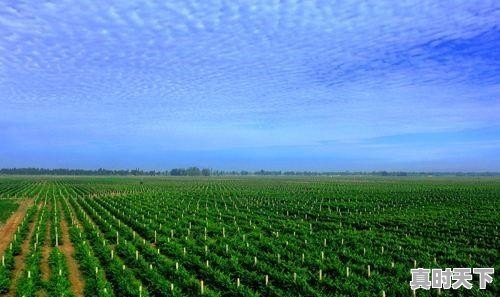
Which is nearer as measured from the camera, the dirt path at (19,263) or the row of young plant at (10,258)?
the row of young plant at (10,258)

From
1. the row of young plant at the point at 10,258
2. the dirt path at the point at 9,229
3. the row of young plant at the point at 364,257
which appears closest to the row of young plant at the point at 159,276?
the row of young plant at the point at 364,257

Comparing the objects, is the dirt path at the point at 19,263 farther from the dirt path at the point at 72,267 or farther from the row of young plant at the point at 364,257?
the row of young plant at the point at 364,257

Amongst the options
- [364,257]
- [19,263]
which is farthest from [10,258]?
[364,257]

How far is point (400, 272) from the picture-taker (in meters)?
17.2

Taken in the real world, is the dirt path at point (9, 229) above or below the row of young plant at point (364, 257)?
below

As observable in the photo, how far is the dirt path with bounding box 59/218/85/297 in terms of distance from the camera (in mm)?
16306

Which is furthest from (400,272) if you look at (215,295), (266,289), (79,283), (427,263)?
(79,283)

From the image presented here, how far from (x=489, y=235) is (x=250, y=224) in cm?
1403

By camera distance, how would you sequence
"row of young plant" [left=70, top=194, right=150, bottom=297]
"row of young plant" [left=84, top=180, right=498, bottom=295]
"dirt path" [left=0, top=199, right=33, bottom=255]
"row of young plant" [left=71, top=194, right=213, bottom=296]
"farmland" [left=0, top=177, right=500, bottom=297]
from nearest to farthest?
"row of young plant" [left=70, top=194, right=150, bottom=297]
"row of young plant" [left=71, top=194, right=213, bottom=296]
"farmland" [left=0, top=177, right=500, bottom=297]
"row of young plant" [left=84, top=180, right=498, bottom=295]
"dirt path" [left=0, top=199, right=33, bottom=255]

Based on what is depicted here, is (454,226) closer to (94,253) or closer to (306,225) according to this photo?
(306,225)

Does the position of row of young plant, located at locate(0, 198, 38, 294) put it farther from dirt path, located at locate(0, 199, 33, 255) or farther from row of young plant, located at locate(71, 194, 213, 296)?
row of young plant, located at locate(71, 194, 213, 296)

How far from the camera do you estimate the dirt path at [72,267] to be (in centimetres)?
1631

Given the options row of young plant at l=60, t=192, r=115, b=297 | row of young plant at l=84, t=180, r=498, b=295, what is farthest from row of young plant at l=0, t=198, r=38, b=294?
row of young plant at l=84, t=180, r=498, b=295

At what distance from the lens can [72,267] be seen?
19.6 m
